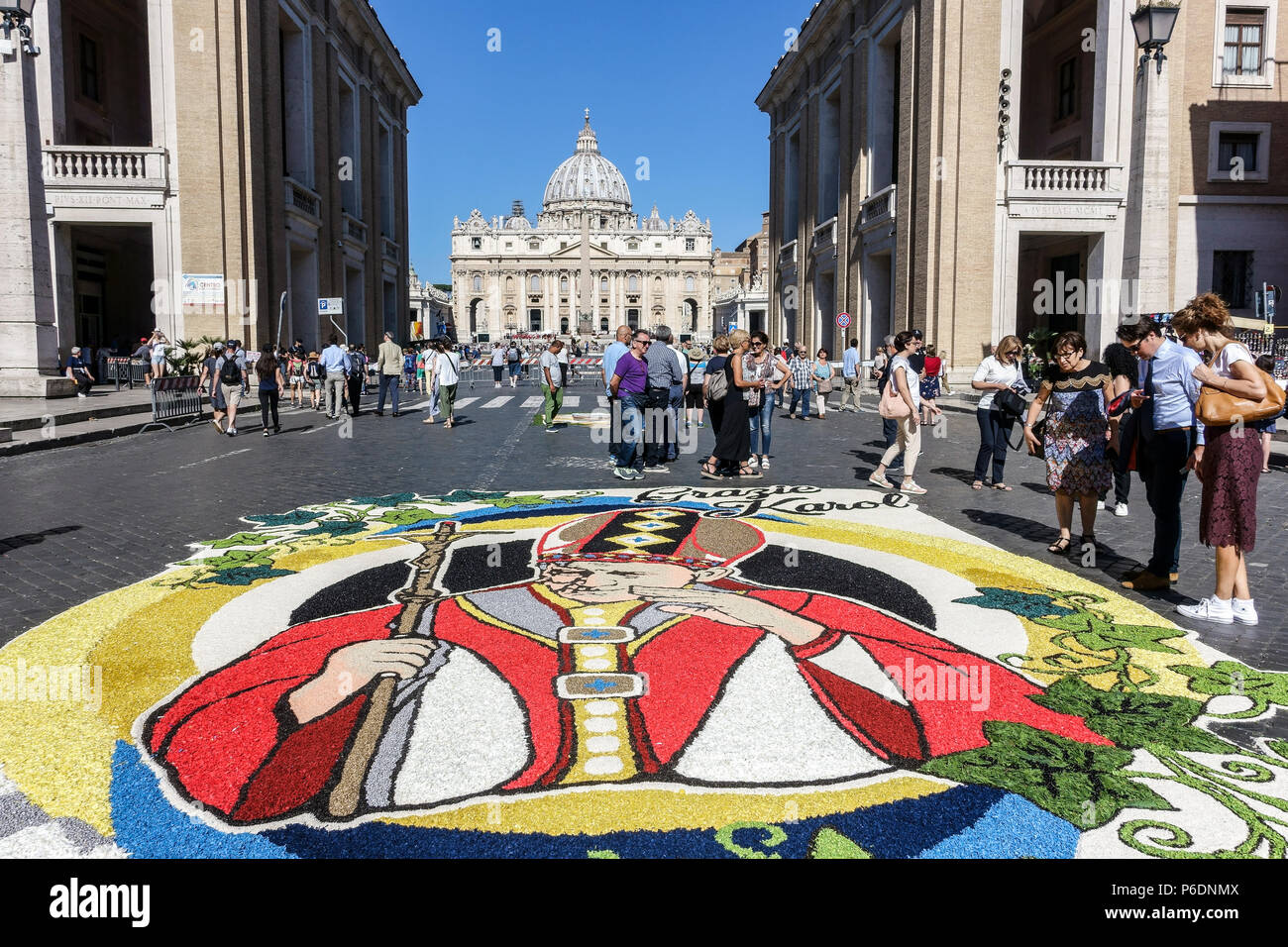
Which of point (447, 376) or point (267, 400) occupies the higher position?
point (447, 376)

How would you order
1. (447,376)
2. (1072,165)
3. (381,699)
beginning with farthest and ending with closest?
(1072,165)
(447,376)
(381,699)

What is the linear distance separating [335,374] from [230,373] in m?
3.44

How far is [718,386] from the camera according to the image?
38.0 ft

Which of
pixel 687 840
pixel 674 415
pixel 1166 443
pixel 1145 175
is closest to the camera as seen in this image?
pixel 687 840

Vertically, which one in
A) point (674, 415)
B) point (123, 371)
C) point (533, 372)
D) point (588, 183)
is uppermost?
point (588, 183)

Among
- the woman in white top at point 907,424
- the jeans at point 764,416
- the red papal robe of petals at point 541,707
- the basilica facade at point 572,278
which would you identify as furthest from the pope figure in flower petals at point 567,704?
the basilica facade at point 572,278

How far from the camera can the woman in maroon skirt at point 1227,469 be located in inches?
208

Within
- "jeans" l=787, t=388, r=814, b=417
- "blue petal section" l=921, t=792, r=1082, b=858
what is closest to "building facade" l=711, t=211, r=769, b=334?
"jeans" l=787, t=388, r=814, b=417

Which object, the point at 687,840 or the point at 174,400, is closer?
the point at 687,840

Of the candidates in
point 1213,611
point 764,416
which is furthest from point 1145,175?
point 1213,611

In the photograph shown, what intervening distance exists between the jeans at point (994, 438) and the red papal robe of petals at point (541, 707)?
5.95 metres

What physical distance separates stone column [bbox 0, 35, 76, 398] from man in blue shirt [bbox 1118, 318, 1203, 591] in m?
18.8

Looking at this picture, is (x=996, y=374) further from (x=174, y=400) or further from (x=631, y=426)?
(x=174, y=400)

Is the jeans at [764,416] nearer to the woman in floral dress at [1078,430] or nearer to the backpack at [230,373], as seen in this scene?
the woman in floral dress at [1078,430]
